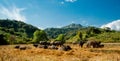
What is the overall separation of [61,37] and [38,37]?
18.5 meters

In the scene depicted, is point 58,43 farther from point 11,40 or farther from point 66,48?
point 11,40

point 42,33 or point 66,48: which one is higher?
point 42,33

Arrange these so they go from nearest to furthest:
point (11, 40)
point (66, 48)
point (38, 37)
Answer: point (66, 48), point (11, 40), point (38, 37)

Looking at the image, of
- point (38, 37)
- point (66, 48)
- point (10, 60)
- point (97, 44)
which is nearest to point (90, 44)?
point (97, 44)

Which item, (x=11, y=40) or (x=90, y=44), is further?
(x=11, y=40)

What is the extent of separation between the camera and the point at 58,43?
3209 inches

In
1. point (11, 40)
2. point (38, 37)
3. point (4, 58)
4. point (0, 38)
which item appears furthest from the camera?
point (38, 37)

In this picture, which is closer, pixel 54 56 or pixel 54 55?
pixel 54 56

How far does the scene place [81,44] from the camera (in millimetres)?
80312

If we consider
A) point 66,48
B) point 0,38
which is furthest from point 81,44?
point 0,38

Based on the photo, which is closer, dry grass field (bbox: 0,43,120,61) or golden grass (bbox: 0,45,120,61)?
golden grass (bbox: 0,45,120,61)

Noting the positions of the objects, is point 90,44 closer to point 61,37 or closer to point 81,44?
point 81,44

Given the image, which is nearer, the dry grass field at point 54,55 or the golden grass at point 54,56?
the golden grass at point 54,56

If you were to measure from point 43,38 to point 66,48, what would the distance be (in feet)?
327
